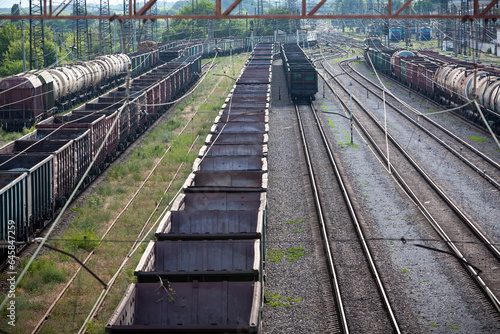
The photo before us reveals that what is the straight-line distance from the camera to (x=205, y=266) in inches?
452

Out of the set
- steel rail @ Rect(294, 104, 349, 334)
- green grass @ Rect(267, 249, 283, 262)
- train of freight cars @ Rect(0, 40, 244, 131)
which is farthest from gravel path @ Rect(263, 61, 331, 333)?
train of freight cars @ Rect(0, 40, 244, 131)

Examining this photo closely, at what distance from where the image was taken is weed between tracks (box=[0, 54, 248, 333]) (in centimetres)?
1190

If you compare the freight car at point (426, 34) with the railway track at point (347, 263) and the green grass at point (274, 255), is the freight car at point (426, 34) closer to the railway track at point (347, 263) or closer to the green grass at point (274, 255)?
the railway track at point (347, 263)

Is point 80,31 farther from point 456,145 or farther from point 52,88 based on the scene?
point 456,145

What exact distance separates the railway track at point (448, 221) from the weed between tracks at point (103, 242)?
27.2ft

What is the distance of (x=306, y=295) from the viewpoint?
41.8 ft

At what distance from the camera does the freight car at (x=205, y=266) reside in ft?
30.5

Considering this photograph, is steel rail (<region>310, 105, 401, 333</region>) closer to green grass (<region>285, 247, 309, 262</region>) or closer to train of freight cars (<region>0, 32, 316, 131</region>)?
green grass (<region>285, 247, 309, 262</region>)

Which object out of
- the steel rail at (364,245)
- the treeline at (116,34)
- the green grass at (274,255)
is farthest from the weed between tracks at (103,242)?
the treeline at (116,34)

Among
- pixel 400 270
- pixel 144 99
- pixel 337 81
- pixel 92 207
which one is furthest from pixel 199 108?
pixel 400 270

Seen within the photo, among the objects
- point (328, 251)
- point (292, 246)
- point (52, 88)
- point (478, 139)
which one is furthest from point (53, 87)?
point (328, 251)

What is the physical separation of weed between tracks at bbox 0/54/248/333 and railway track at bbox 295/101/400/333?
5.07m

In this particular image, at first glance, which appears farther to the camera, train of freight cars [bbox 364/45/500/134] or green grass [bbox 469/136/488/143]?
train of freight cars [bbox 364/45/500/134]

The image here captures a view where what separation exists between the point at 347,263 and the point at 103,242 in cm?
687
